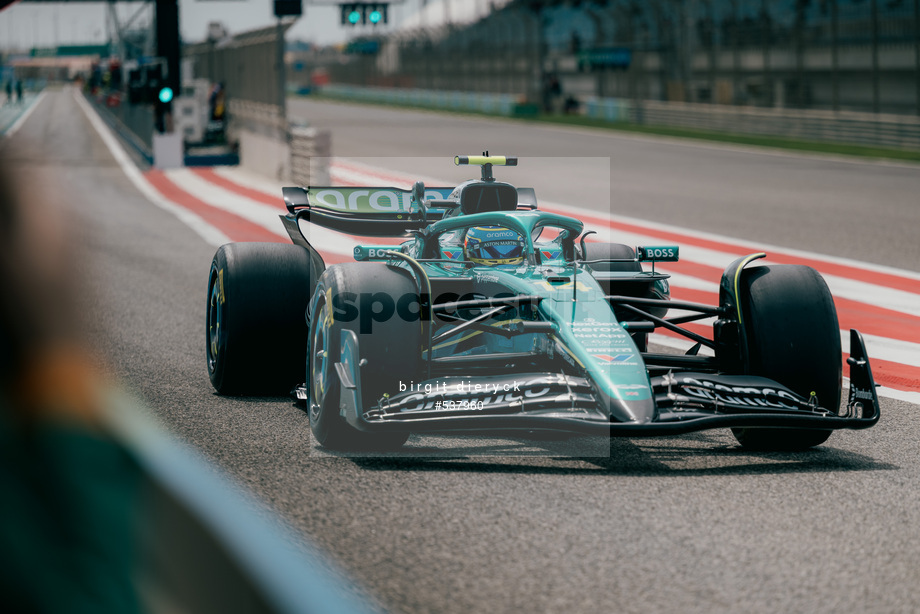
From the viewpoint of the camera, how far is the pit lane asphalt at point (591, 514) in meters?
3.37

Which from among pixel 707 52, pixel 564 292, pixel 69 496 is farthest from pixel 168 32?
pixel 69 496

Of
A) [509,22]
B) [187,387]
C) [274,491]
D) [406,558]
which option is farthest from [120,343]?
[509,22]

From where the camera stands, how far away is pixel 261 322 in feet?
20.6

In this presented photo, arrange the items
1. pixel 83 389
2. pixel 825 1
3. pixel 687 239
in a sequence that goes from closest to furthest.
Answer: pixel 83 389, pixel 687 239, pixel 825 1

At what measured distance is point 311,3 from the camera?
1753 inches

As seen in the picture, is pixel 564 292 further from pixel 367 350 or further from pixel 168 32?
pixel 168 32

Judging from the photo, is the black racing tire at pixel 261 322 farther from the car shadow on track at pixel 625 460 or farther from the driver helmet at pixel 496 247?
the car shadow on track at pixel 625 460

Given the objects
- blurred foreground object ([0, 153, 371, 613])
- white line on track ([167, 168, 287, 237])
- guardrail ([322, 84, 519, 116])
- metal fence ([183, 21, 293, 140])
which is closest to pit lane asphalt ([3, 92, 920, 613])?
blurred foreground object ([0, 153, 371, 613])

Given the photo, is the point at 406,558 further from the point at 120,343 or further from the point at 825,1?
the point at 825,1

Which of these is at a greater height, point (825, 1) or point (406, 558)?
point (825, 1)

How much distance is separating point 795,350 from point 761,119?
3139 cm

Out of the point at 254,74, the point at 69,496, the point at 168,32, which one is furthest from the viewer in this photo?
the point at 168,32

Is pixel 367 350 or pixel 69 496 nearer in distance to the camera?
pixel 69 496

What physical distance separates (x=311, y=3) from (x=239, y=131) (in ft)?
57.6
